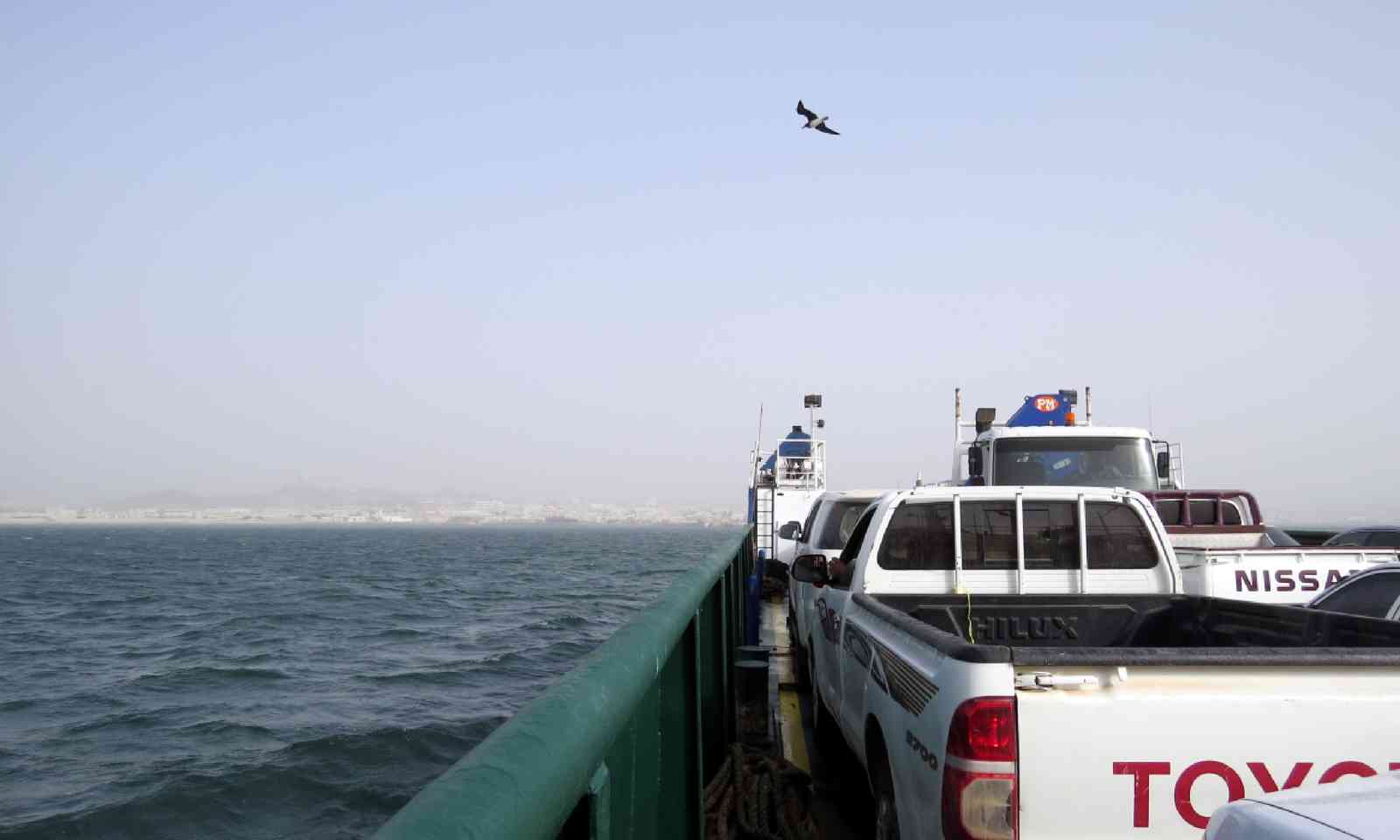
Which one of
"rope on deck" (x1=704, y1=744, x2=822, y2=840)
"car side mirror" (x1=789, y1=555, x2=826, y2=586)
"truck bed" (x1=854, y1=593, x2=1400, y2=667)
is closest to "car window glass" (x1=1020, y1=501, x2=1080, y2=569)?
"truck bed" (x1=854, y1=593, x2=1400, y2=667)

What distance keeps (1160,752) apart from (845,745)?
379cm

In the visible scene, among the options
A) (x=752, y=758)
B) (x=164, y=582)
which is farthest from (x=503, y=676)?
(x=164, y=582)

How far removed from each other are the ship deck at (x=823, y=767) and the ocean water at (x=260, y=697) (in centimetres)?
Answer: 167

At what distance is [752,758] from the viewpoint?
6316 millimetres

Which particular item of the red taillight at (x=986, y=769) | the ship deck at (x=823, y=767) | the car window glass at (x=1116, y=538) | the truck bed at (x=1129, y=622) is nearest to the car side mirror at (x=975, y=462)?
the ship deck at (x=823, y=767)

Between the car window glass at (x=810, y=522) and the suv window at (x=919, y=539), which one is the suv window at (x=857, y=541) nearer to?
the suv window at (x=919, y=539)

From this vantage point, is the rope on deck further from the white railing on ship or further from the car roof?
the white railing on ship

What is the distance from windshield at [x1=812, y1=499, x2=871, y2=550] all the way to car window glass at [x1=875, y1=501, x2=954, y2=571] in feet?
14.6

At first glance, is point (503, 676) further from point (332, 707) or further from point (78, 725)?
point (78, 725)

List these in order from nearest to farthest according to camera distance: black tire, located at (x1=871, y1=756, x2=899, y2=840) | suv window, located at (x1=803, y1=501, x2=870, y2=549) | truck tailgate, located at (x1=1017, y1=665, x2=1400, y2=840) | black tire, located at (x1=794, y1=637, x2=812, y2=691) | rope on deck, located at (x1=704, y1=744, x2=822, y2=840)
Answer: truck tailgate, located at (x1=1017, y1=665, x2=1400, y2=840) → black tire, located at (x1=871, y1=756, x2=899, y2=840) → rope on deck, located at (x1=704, y1=744, x2=822, y2=840) → suv window, located at (x1=803, y1=501, x2=870, y2=549) → black tire, located at (x1=794, y1=637, x2=812, y2=691)

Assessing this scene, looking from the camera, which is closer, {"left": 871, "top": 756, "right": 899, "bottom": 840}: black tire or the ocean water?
{"left": 871, "top": 756, "right": 899, "bottom": 840}: black tire

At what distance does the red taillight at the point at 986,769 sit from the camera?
113 inches

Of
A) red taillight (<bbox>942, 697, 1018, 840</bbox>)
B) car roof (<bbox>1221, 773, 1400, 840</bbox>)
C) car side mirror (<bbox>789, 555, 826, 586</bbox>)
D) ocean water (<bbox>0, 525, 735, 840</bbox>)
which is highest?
car side mirror (<bbox>789, 555, 826, 586</bbox>)

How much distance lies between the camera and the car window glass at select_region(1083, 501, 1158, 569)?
5.82m
